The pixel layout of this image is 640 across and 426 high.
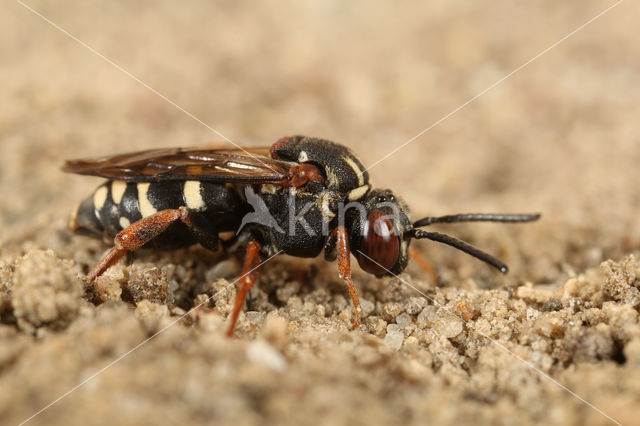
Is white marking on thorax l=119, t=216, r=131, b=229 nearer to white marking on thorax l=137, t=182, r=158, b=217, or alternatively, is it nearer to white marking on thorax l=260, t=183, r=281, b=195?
white marking on thorax l=137, t=182, r=158, b=217

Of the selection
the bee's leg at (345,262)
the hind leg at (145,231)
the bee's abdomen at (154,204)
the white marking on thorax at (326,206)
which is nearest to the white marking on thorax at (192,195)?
the bee's abdomen at (154,204)

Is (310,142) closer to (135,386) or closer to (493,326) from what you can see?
(493,326)

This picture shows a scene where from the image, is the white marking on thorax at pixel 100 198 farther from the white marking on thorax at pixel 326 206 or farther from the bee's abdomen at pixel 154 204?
the white marking on thorax at pixel 326 206

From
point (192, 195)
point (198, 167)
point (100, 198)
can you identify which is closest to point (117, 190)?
point (100, 198)

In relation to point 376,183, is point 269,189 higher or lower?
lower

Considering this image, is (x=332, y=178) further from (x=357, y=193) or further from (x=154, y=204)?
(x=154, y=204)

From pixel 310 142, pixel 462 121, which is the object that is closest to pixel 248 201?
pixel 310 142
